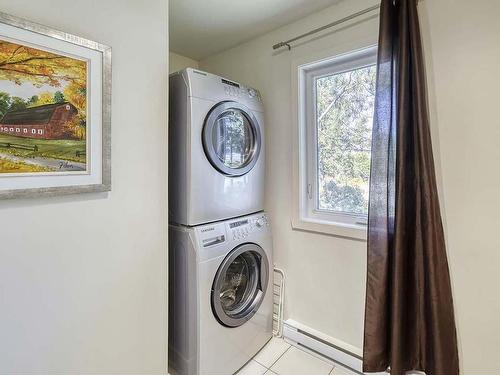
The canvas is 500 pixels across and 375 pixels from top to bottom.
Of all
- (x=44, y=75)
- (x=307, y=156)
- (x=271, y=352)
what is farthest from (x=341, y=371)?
(x=44, y=75)

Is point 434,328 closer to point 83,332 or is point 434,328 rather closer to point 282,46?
point 83,332

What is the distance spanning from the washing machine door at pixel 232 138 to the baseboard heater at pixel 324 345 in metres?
1.17

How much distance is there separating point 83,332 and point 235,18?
199 centimetres

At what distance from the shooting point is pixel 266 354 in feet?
5.89

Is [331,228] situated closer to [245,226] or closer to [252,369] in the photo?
[245,226]

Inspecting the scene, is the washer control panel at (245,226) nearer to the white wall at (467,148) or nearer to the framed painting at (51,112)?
the white wall at (467,148)

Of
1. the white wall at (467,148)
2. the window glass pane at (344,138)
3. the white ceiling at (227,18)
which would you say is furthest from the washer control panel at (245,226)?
the white ceiling at (227,18)

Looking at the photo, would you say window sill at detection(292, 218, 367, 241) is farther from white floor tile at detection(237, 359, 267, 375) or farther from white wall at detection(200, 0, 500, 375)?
white floor tile at detection(237, 359, 267, 375)

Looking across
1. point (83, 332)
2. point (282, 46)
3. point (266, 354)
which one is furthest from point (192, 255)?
point (282, 46)

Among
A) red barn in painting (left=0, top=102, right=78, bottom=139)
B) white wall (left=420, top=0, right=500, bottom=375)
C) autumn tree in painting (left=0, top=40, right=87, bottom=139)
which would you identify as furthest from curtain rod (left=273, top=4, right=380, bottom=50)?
red barn in painting (left=0, top=102, right=78, bottom=139)

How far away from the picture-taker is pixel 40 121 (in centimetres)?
96

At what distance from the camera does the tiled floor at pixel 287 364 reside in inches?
64.1

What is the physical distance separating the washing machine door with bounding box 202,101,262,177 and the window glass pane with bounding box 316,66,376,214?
474 millimetres
